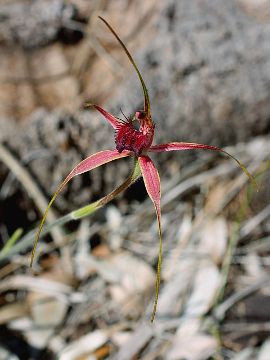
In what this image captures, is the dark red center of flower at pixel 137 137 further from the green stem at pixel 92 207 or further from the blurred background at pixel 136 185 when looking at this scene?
the blurred background at pixel 136 185

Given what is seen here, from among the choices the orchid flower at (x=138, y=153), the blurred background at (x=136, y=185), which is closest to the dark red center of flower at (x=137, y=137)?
the orchid flower at (x=138, y=153)

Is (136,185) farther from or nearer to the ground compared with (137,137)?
nearer to the ground

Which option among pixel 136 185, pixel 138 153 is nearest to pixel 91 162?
pixel 138 153

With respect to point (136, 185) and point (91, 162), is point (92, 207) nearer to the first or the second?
point (91, 162)

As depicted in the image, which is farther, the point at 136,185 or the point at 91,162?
the point at 136,185

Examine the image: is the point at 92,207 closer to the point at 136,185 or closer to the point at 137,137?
the point at 137,137

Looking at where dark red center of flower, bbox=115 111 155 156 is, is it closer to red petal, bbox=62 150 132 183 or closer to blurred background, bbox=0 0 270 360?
red petal, bbox=62 150 132 183

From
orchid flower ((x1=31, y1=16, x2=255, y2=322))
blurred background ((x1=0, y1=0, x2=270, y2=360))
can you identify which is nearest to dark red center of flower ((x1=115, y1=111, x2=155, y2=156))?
orchid flower ((x1=31, y1=16, x2=255, y2=322))

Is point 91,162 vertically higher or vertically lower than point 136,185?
higher

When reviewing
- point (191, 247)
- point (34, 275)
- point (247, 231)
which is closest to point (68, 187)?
point (34, 275)
